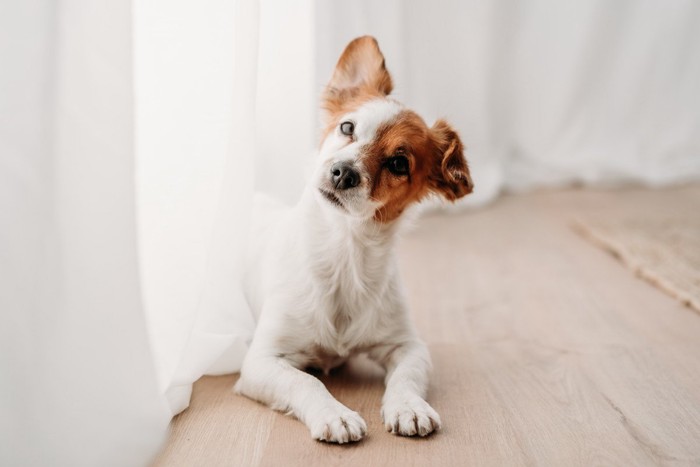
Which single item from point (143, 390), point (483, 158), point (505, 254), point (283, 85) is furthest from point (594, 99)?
point (143, 390)

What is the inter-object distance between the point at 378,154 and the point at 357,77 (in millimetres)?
348

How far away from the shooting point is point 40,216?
1319 millimetres

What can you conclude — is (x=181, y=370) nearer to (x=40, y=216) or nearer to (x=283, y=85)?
(x=40, y=216)

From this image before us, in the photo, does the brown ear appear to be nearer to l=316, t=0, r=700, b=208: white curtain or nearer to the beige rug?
the beige rug

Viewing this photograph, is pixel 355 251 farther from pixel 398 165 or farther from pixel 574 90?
pixel 574 90

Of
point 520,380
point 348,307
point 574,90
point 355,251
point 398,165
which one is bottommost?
point 520,380

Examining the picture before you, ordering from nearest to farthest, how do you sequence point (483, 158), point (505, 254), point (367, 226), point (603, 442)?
1. point (603, 442)
2. point (367, 226)
3. point (505, 254)
4. point (483, 158)

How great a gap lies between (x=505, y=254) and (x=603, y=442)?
163 cm

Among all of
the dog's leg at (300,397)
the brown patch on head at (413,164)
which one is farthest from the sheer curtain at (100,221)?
the brown patch on head at (413,164)

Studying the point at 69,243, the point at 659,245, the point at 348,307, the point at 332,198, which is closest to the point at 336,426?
the point at 348,307

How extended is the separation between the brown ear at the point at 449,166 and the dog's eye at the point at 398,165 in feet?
0.31

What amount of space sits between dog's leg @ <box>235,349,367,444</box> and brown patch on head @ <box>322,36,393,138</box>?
64cm

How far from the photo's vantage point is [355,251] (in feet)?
6.30

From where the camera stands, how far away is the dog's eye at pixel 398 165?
6.09ft
